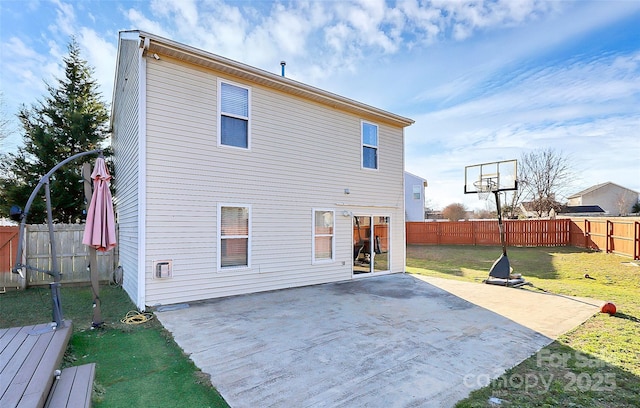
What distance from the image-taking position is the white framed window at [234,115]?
7.02 meters

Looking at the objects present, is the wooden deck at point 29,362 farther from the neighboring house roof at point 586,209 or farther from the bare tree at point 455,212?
the neighboring house roof at point 586,209

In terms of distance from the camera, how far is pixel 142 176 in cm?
599

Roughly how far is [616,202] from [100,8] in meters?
54.2

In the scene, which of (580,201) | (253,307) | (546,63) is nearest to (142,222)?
(253,307)

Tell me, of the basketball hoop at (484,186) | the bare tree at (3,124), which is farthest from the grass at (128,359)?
the bare tree at (3,124)

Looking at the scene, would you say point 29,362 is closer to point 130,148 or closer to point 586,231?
point 130,148

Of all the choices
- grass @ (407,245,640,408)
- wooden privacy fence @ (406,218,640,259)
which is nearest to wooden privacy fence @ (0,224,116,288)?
grass @ (407,245,640,408)

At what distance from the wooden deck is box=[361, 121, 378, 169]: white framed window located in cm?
803

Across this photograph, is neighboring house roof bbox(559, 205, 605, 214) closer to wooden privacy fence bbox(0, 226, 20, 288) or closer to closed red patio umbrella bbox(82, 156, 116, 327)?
closed red patio umbrella bbox(82, 156, 116, 327)

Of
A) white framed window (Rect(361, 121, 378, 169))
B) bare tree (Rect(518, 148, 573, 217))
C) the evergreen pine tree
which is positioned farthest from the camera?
bare tree (Rect(518, 148, 573, 217))

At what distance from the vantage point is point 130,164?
7297 mm

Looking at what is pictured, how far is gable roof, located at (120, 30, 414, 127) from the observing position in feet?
19.7

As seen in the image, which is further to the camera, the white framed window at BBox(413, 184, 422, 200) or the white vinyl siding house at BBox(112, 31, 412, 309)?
the white framed window at BBox(413, 184, 422, 200)

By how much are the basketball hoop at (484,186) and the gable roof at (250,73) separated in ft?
11.0
